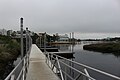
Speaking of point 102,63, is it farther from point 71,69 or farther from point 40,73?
point 40,73

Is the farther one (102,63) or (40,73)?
(102,63)

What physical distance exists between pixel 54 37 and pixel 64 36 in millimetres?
26578

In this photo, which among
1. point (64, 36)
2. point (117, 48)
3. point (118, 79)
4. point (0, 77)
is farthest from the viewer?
point (64, 36)

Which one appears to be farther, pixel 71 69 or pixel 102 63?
pixel 102 63

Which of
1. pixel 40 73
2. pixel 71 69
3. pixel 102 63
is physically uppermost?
pixel 71 69

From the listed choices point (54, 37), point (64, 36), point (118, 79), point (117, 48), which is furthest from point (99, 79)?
point (64, 36)

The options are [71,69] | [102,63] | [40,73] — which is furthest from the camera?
[102,63]

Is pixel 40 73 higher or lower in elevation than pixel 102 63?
higher

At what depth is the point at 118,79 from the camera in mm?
3457

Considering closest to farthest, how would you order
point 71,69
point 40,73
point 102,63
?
point 71,69
point 40,73
point 102,63

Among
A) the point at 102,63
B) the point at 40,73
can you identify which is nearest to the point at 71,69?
the point at 40,73

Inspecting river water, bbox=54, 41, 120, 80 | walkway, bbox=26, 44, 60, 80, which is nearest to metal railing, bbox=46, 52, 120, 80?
walkway, bbox=26, 44, 60, 80

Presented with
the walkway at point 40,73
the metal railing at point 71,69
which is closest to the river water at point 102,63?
the walkway at point 40,73

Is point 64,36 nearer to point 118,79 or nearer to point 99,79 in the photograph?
point 99,79
